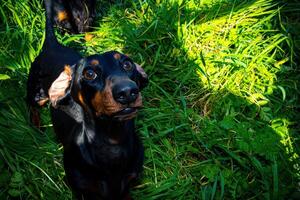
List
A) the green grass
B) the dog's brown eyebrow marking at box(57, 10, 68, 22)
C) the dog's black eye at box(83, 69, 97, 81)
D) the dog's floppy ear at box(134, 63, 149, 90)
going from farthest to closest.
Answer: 1. the dog's brown eyebrow marking at box(57, 10, 68, 22)
2. the green grass
3. the dog's floppy ear at box(134, 63, 149, 90)
4. the dog's black eye at box(83, 69, 97, 81)

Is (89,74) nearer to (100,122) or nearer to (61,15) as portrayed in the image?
(100,122)

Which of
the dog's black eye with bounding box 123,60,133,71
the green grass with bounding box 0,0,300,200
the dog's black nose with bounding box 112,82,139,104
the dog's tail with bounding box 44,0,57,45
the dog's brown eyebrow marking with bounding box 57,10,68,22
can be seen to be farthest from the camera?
the dog's brown eyebrow marking with bounding box 57,10,68,22

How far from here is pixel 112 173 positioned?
2053 mm

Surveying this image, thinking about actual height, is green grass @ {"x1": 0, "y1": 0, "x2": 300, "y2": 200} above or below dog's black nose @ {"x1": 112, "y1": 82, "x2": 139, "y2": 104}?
below

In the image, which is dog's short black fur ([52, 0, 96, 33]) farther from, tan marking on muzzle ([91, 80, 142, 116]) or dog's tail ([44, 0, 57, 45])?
tan marking on muzzle ([91, 80, 142, 116])

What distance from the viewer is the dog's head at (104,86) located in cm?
161

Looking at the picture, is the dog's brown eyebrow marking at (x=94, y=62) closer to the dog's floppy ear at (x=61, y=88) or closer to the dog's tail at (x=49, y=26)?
the dog's floppy ear at (x=61, y=88)

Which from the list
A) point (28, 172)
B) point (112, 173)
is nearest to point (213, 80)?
point (112, 173)

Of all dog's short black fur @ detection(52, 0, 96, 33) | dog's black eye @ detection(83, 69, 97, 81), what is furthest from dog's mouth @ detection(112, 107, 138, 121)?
dog's short black fur @ detection(52, 0, 96, 33)

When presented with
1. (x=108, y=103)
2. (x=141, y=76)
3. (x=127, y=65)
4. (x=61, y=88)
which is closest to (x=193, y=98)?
(x=141, y=76)

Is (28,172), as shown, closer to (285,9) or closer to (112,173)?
(112,173)

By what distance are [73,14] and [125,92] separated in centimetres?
257

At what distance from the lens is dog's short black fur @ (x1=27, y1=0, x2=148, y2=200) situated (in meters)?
1.66

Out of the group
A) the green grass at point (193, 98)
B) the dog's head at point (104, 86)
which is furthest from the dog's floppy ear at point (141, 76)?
the green grass at point (193, 98)
